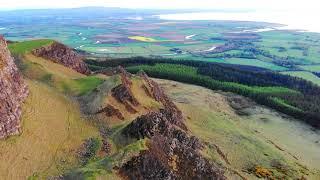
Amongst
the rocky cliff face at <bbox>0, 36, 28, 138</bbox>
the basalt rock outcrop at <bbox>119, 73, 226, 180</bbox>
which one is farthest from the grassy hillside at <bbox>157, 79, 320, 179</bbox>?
the rocky cliff face at <bbox>0, 36, 28, 138</bbox>

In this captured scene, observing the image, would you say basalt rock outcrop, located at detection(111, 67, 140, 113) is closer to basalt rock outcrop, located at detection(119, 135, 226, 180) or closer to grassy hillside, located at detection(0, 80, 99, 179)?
grassy hillside, located at detection(0, 80, 99, 179)

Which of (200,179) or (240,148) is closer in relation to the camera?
(200,179)

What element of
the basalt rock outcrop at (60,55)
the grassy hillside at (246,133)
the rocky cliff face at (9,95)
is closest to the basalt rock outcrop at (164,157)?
the grassy hillside at (246,133)

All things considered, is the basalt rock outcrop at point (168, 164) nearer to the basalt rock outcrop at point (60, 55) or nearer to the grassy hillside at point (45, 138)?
the grassy hillside at point (45, 138)

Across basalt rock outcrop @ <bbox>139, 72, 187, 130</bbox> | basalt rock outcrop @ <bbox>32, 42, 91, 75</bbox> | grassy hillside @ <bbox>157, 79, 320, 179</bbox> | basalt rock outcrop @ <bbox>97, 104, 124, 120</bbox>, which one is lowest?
grassy hillside @ <bbox>157, 79, 320, 179</bbox>

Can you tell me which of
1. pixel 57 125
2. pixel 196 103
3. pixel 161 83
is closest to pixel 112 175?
pixel 57 125

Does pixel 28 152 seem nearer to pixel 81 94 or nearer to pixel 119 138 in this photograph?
pixel 119 138
